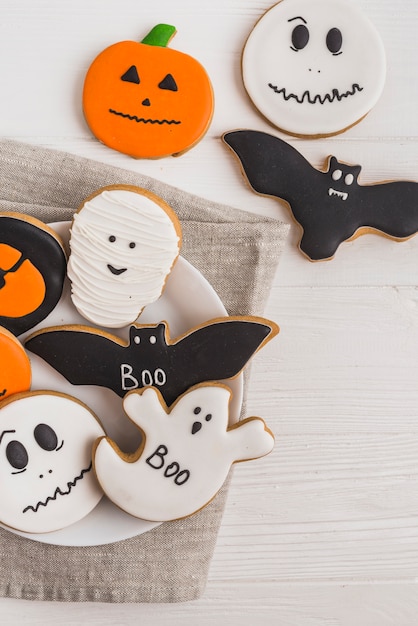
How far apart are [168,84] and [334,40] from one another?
236 millimetres

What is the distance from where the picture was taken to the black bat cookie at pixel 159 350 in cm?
79

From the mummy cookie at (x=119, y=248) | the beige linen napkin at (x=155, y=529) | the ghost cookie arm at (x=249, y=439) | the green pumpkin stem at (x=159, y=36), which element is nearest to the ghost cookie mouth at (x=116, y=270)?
the mummy cookie at (x=119, y=248)

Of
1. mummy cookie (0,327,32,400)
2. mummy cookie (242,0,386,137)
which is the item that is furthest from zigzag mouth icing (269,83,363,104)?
mummy cookie (0,327,32,400)

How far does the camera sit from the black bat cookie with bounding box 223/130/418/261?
90 cm

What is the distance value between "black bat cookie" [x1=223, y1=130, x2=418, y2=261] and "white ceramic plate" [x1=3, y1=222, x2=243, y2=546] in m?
0.18

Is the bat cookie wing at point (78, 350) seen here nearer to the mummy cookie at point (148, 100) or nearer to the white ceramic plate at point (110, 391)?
the white ceramic plate at point (110, 391)

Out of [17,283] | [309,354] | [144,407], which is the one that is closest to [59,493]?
[144,407]

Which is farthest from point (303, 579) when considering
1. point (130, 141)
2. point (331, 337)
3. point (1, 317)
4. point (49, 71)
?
point (49, 71)

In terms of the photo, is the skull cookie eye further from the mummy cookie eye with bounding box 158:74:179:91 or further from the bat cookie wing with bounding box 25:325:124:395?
the mummy cookie eye with bounding box 158:74:179:91

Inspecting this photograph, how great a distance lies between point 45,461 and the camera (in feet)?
2.60

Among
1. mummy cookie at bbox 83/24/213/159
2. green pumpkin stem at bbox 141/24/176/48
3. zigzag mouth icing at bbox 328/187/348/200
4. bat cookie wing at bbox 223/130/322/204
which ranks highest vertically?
green pumpkin stem at bbox 141/24/176/48

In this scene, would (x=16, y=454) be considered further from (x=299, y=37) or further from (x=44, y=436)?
(x=299, y=37)

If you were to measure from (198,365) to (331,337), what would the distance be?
0.74ft

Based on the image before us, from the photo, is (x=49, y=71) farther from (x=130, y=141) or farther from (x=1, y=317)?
(x=1, y=317)
